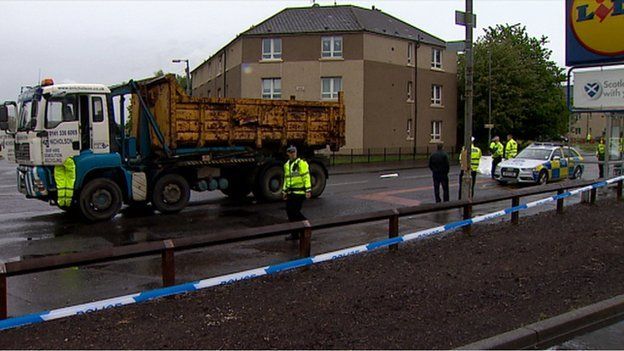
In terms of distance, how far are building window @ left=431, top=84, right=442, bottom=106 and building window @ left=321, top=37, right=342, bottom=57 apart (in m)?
8.82

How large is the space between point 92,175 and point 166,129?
6.62 ft

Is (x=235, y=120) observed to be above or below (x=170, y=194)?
above

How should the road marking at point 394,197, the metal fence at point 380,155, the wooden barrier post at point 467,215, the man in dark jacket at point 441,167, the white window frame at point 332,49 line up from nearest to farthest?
the wooden barrier post at point 467,215 < the man in dark jacket at point 441,167 < the road marking at point 394,197 < the metal fence at point 380,155 < the white window frame at point 332,49

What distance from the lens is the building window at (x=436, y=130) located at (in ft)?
146

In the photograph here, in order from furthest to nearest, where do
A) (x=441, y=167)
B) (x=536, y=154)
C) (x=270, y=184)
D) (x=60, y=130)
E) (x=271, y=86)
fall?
(x=271, y=86)
(x=536, y=154)
(x=270, y=184)
(x=441, y=167)
(x=60, y=130)

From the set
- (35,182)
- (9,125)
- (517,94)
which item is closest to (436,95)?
(517,94)

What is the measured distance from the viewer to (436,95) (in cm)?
4469

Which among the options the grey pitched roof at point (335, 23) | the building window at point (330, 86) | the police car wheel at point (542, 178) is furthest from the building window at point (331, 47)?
the police car wheel at point (542, 178)

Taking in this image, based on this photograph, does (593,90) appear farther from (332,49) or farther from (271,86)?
(271,86)

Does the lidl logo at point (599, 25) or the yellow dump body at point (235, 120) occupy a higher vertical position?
the lidl logo at point (599, 25)

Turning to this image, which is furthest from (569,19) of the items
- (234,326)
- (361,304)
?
(234,326)

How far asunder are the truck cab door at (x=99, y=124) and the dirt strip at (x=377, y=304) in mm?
7338

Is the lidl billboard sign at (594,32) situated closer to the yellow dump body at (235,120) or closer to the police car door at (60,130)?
the yellow dump body at (235,120)

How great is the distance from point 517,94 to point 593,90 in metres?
31.6
